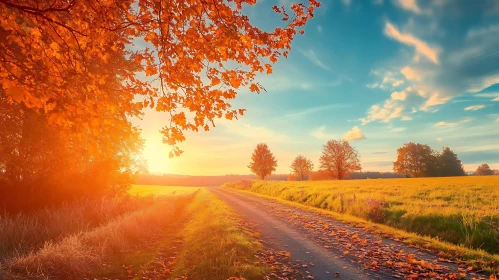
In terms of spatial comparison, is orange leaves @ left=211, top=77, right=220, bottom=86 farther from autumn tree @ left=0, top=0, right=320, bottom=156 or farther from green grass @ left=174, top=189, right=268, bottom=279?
green grass @ left=174, top=189, right=268, bottom=279

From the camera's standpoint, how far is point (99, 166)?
18.7 m

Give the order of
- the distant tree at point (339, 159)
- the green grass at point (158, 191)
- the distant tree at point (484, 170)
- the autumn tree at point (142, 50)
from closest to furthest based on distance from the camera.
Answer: the autumn tree at point (142, 50) < the green grass at point (158, 191) < the distant tree at point (339, 159) < the distant tree at point (484, 170)

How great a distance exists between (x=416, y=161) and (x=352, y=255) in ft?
306

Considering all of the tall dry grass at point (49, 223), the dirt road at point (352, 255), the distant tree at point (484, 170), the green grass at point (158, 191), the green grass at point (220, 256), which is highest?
the distant tree at point (484, 170)

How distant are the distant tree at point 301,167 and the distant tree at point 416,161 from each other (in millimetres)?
30011

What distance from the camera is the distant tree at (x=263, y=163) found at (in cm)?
7288

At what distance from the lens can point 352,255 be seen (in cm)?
883

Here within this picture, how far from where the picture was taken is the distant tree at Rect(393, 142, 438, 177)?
279ft

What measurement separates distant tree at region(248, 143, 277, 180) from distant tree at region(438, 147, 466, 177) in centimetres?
5557

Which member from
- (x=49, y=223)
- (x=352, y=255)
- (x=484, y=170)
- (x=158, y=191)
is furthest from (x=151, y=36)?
(x=484, y=170)

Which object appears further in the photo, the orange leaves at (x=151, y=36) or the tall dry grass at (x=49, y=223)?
the tall dry grass at (x=49, y=223)

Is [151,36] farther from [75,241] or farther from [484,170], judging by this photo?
[484,170]

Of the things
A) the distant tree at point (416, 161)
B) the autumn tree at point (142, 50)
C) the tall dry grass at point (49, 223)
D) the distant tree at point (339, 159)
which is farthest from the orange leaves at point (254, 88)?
the distant tree at point (416, 161)

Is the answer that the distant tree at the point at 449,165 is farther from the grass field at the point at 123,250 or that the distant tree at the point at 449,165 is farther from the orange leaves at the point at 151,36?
the orange leaves at the point at 151,36
